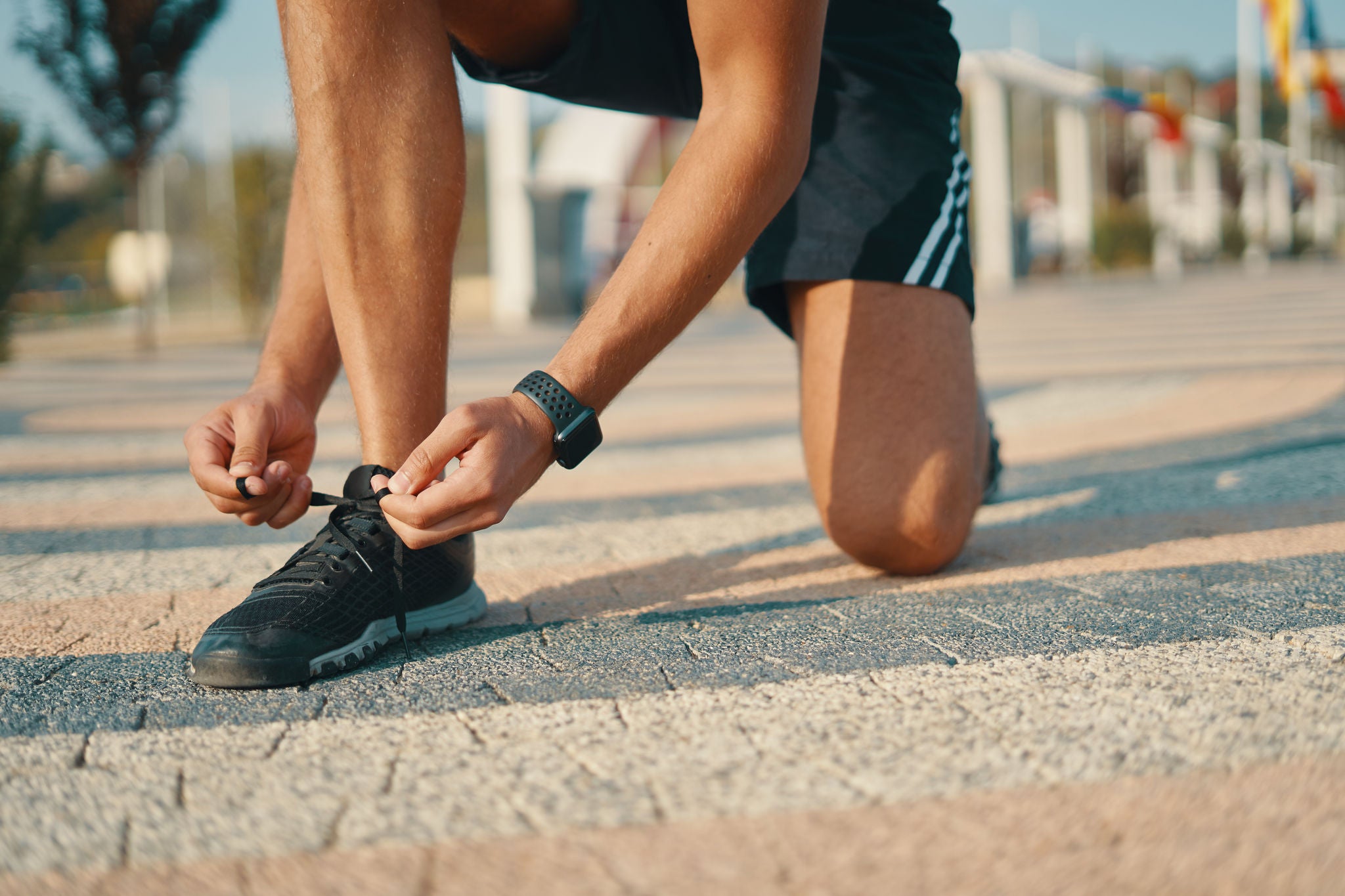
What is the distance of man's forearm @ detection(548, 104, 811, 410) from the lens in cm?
145

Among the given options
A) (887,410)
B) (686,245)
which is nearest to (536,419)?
(686,245)

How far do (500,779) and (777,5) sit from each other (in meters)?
0.96

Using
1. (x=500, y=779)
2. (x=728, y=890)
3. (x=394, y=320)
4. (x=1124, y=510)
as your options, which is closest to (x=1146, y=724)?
(x=728, y=890)

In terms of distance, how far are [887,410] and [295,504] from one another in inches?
41.2

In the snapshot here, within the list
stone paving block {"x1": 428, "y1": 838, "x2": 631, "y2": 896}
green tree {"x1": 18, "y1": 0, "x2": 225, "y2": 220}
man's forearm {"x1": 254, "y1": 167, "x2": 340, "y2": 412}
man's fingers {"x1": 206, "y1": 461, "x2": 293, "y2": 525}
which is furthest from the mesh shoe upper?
green tree {"x1": 18, "y1": 0, "x2": 225, "y2": 220}

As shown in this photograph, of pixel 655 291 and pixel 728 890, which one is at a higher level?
pixel 655 291

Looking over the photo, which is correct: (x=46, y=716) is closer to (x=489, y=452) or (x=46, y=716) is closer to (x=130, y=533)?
(x=489, y=452)

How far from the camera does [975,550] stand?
7.52ft

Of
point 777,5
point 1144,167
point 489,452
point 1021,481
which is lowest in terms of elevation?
point 1144,167

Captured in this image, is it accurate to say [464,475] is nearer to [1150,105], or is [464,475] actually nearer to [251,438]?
[251,438]

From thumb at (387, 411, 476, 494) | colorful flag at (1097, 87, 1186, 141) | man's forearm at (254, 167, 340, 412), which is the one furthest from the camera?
colorful flag at (1097, 87, 1186, 141)

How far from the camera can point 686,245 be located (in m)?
1.49

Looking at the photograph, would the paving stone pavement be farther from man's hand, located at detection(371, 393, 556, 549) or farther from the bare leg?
the bare leg

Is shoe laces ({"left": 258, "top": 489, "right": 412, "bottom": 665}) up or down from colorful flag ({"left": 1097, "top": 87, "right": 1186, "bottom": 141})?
up
